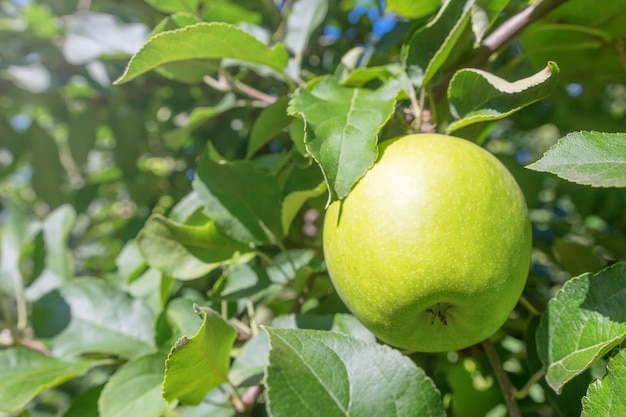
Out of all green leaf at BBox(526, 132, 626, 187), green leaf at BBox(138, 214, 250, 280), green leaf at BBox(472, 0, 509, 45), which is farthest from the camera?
green leaf at BBox(138, 214, 250, 280)

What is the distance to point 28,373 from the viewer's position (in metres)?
0.99

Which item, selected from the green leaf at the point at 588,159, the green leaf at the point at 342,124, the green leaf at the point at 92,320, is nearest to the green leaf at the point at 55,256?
the green leaf at the point at 92,320

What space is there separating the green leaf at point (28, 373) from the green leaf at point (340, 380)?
1.70 feet

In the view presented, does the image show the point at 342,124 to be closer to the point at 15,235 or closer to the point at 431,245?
the point at 431,245

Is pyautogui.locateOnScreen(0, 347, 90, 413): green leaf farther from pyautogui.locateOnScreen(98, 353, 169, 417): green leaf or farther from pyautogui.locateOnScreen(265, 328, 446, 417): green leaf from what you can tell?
pyautogui.locateOnScreen(265, 328, 446, 417): green leaf

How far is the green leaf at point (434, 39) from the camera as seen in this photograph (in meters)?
0.79

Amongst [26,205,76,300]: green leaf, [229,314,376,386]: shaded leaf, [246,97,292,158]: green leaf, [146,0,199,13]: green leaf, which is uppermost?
[146,0,199,13]: green leaf

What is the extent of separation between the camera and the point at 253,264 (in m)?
0.99

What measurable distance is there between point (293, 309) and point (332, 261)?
34 cm

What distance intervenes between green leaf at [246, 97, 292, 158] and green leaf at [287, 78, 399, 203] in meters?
0.09

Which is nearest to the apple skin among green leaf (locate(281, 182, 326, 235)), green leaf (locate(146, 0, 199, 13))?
green leaf (locate(281, 182, 326, 235))

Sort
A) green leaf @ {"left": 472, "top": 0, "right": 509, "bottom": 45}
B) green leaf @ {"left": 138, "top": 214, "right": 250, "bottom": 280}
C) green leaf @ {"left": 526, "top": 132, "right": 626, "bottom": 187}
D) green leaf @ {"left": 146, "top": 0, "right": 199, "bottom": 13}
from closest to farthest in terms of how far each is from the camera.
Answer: green leaf @ {"left": 526, "top": 132, "right": 626, "bottom": 187} → green leaf @ {"left": 472, "top": 0, "right": 509, "bottom": 45} → green leaf @ {"left": 138, "top": 214, "right": 250, "bottom": 280} → green leaf @ {"left": 146, "top": 0, "right": 199, "bottom": 13}

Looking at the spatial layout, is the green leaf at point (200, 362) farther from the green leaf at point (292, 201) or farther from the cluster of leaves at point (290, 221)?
the green leaf at point (292, 201)

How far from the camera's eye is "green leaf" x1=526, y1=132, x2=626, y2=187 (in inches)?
21.7
